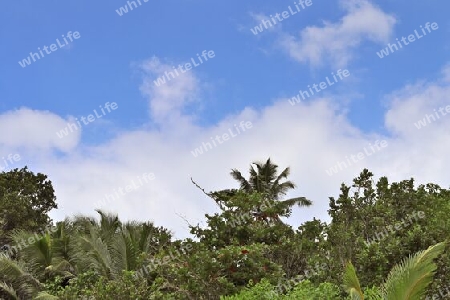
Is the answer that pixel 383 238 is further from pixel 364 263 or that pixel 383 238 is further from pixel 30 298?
pixel 30 298

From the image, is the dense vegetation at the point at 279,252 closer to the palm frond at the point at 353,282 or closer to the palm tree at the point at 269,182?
the palm frond at the point at 353,282

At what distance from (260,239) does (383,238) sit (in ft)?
12.6

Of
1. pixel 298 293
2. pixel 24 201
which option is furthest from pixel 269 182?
pixel 298 293

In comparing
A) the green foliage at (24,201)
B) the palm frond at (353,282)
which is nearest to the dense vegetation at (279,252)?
the palm frond at (353,282)

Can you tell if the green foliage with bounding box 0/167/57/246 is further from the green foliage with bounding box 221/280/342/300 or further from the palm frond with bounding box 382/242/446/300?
the palm frond with bounding box 382/242/446/300

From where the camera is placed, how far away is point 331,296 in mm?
10359

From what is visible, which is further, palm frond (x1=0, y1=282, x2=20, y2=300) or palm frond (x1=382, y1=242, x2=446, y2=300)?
palm frond (x1=0, y1=282, x2=20, y2=300)

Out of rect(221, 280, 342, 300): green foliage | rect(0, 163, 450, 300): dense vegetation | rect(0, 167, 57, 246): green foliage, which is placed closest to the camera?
rect(221, 280, 342, 300): green foliage

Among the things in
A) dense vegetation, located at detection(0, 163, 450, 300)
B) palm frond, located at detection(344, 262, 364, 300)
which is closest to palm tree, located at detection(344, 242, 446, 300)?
palm frond, located at detection(344, 262, 364, 300)

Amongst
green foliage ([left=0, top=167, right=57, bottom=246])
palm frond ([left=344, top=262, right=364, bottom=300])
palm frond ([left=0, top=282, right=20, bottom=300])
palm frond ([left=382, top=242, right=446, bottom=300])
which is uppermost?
green foliage ([left=0, top=167, right=57, bottom=246])

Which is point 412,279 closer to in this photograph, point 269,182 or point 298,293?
point 298,293

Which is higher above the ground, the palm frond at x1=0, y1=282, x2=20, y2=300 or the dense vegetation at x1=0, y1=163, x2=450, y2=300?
the palm frond at x1=0, y1=282, x2=20, y2=300

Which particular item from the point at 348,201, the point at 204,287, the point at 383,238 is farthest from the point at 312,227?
the point at 204,287

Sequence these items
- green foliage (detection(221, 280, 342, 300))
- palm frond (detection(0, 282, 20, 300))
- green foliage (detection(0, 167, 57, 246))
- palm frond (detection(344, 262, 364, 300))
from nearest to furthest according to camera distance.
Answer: palm frond (detection(344, 262, 364, 300)) → green foliage (detection(221, 280, 342, 300)) → palm frond (detection(0, 282, 20, 300)) → green foliage (detection(0, 167, 57, 246))
